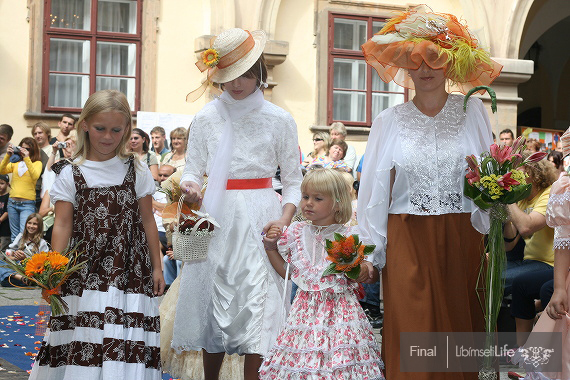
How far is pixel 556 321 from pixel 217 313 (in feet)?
6.29

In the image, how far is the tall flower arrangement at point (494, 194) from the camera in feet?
14.0

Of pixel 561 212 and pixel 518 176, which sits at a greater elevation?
pixel 518 176

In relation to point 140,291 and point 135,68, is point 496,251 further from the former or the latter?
point 135,68

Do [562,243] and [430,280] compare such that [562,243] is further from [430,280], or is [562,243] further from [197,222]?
[197,222]

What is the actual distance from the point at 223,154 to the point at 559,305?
2054 mm

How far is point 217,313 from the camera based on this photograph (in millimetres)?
5203

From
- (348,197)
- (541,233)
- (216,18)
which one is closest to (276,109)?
(348,197)

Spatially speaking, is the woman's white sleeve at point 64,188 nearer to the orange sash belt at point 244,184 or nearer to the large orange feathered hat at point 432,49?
the orange sash belt at point 244,184

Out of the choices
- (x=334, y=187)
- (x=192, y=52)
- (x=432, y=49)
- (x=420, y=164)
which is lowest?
(x=334, y=187)

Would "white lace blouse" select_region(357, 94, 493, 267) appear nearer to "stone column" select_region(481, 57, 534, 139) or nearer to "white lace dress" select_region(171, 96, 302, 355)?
"white lace dress" select_region(171, 96, 302, 355)

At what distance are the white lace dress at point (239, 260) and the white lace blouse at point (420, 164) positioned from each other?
735 mm

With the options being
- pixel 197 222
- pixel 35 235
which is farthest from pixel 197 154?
pixel 35 235

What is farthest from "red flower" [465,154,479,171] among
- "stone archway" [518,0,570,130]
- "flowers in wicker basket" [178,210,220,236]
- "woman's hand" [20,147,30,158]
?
"stone archway" [518,0,570,130]

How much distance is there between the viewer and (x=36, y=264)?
15.0ft
